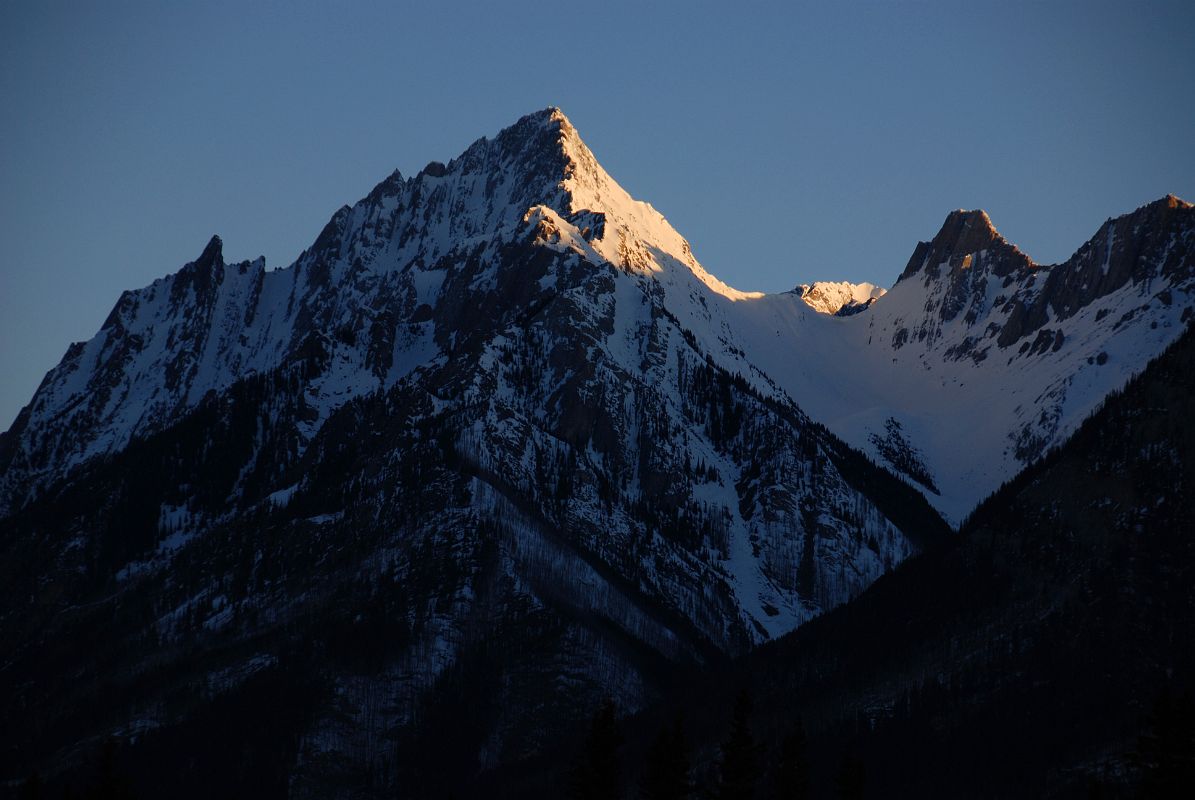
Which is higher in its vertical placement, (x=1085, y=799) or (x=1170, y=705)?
(x=1085, y=799)

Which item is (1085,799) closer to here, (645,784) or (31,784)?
(645,784)

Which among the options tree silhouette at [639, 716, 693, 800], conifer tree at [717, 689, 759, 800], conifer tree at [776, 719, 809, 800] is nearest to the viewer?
tree silhouette at [639, 716, 693, 800]

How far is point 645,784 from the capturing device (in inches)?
5079

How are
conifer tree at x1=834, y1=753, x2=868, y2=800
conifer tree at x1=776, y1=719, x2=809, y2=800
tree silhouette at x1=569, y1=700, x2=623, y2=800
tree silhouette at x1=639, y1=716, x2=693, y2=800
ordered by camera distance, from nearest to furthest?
tree silhouette at x1=639, y1=716, x2=693, y2=800 < tree silhouette at x1=569, y1=700, x2=623, y2=800 < conifer tree at x1=776, y1=719, x2=809, y2=800 < conifer tree at x1=834, y1=753, x2=868, y2=800

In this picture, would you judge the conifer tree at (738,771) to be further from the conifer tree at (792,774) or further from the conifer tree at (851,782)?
the conifer tree at (851,782)

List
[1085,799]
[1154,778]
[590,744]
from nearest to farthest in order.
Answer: [1154,778]
[590,744]
[1085,799]

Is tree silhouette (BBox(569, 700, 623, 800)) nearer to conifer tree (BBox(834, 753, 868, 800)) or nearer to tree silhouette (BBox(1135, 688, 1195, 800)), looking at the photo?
conifer tree (BBox(834, 753, 868, 800))

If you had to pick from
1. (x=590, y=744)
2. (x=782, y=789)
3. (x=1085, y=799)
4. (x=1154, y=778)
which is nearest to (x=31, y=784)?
(x=590, y=744)

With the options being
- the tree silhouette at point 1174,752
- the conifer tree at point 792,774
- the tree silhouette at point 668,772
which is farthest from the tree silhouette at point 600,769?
the tree silhouette at point 1174,752

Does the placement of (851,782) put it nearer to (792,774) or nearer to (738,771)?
(792,774)

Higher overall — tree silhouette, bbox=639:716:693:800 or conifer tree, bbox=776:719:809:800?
conifer tree, bbox=776:719:809:800

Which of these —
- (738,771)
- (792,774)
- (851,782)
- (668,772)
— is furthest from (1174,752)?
(668,772)

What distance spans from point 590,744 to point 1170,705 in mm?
35030

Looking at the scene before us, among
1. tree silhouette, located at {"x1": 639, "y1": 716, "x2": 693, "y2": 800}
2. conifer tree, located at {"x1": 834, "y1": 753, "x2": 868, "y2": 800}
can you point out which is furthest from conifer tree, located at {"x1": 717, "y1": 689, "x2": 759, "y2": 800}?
conifer tree, located at {"x1": 834, "y1": 753, "x2": 868, "y2": 800}
